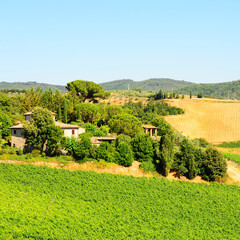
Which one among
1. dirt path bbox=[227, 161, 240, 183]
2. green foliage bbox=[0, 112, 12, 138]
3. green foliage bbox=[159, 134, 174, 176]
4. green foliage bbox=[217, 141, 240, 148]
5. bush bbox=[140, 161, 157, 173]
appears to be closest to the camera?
green foliage bbox=[159, 134, 174, 176]

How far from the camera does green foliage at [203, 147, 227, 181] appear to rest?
40344 millimetres

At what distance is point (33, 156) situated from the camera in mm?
39188

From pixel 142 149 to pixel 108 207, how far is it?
41.1ft

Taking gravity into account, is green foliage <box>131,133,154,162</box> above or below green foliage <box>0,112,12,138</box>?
below

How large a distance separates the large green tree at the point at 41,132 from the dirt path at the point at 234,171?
86.7ft

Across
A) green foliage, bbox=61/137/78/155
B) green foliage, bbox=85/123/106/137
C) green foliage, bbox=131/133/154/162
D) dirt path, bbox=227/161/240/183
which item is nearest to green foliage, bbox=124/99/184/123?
green foliage, bbox=85/123/106/137

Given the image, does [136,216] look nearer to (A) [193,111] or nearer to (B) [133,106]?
(B) [133,106]

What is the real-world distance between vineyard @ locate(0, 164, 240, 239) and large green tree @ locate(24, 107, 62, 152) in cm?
400

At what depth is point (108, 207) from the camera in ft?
103

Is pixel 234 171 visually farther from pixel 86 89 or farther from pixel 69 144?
pixel 86 89

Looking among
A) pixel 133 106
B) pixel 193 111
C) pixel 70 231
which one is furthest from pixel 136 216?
pixel 193 111

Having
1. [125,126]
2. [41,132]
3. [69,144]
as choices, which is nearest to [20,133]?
[41,132]

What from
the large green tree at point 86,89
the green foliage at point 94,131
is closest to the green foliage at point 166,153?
the green foliage at point 94,131

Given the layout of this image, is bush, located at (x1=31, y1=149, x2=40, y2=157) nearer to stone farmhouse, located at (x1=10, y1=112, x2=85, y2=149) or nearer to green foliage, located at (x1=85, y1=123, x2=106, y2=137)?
stone farmhouse, located at (x1=10, y1=112, x2=85, y2=149)
